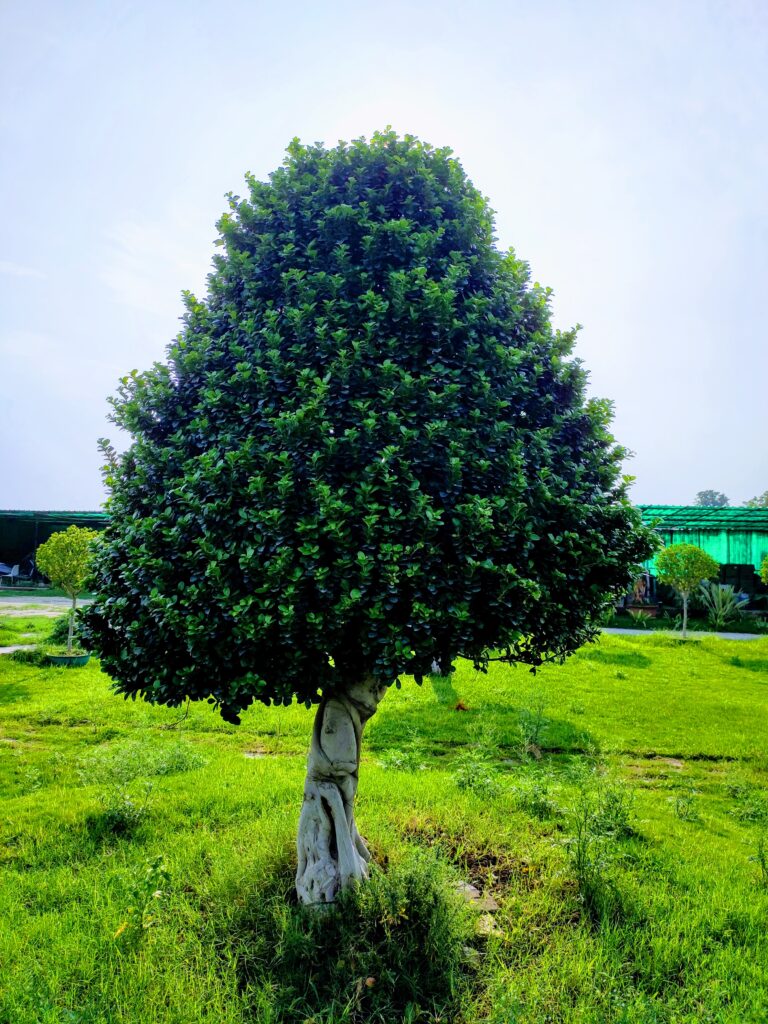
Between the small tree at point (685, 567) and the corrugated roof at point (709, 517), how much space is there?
84.3 inches

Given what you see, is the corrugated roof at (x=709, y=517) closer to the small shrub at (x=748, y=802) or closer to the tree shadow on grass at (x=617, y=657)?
the tree shadow on grass at (x=617, y=657)

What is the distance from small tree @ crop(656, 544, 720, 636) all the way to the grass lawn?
13.1 meters

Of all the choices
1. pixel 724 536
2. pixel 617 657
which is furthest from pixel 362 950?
pixel 724 536

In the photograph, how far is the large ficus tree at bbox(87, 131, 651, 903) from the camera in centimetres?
359

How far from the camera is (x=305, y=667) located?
12.3ft

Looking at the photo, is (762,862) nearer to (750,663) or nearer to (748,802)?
(748,802)

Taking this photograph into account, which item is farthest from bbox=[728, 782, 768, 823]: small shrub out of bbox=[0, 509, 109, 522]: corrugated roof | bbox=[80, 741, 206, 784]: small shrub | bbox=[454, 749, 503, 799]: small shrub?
bbox=[0, 509, 109, 522]: corrugated roof

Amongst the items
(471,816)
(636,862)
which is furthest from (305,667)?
(636,862)

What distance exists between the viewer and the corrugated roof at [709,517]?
25297mm

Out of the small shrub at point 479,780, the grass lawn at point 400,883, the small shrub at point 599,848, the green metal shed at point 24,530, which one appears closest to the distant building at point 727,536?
the grass lawn at point 400,883

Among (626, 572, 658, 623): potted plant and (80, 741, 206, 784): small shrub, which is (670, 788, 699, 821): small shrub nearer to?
(80, 741, 206, 784): small shrub

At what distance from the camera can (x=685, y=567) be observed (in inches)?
869

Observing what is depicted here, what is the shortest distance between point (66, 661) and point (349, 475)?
13.9 m

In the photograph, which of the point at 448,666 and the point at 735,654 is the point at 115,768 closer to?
the point at 448,666
